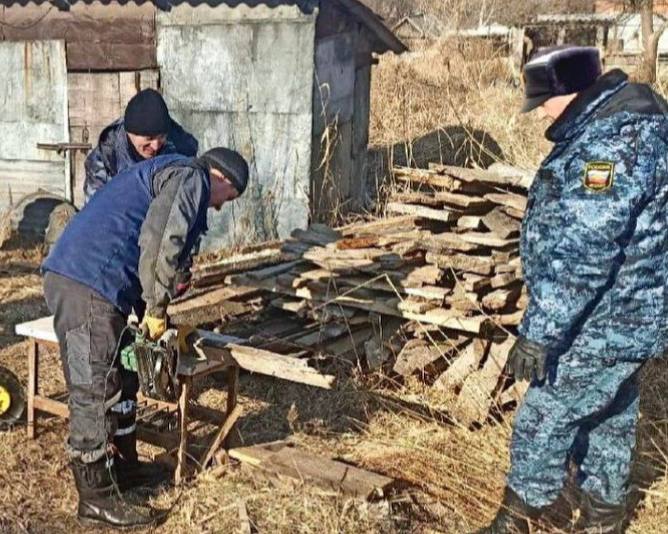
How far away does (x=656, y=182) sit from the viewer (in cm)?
362

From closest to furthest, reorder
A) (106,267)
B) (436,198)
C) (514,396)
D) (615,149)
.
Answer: (615,149) → (106,267) → (514,396) → (436,198)

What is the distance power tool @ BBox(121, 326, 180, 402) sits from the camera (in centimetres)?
427

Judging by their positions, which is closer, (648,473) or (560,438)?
(560,438)

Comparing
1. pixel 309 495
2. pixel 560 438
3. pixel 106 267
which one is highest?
pixel 106 267

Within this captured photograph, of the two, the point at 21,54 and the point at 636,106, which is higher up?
the point at 21,54

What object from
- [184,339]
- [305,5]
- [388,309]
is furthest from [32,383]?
[305,5]

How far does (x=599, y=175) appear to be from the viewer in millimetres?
3514

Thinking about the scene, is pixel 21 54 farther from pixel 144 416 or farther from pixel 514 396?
pixel 514 396

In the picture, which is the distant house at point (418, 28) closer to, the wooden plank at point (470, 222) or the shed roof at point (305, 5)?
the shed roof at point (305, 5)

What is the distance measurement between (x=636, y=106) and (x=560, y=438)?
155 centimetres

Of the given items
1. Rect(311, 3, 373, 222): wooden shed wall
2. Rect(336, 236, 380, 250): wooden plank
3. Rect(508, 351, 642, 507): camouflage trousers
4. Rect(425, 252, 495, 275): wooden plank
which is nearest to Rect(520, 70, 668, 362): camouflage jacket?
Rect(508, 351, 642, 507): camouflage trousers

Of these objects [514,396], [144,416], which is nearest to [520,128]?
[514,396]

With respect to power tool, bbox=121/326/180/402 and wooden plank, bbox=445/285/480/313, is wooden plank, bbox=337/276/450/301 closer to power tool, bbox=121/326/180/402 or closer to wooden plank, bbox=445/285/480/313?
wooden plank, bbox=445/285/480/313

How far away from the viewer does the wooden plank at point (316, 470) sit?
14.9ft
